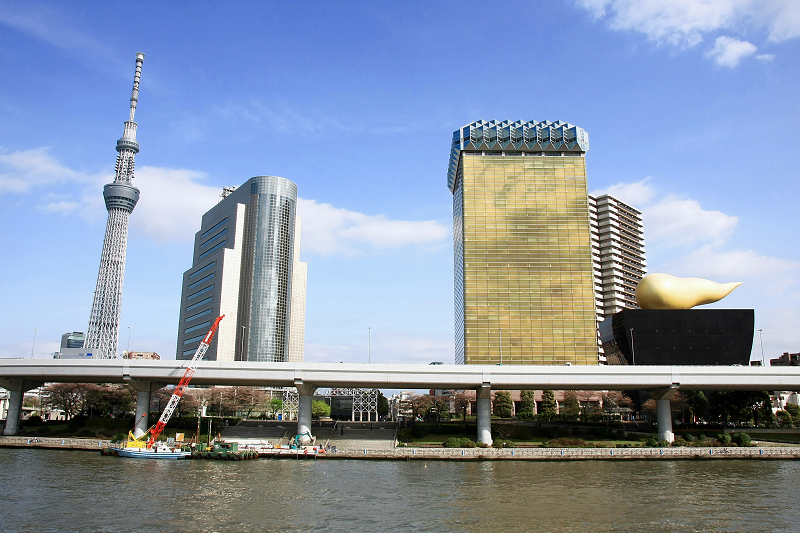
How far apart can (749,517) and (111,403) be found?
10225 cm

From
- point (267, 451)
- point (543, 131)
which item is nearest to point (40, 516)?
point (267, 451)

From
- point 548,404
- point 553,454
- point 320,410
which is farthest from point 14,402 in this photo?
point 548,404

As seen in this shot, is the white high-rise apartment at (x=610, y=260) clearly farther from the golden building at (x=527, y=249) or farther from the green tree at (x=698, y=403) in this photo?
the green tree at (x=698, y=403)

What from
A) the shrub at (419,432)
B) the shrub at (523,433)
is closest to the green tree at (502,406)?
the shrub at (523,433)

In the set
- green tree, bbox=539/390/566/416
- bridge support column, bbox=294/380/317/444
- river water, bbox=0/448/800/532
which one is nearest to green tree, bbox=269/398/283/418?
green tree, bbox=539/390/566/416

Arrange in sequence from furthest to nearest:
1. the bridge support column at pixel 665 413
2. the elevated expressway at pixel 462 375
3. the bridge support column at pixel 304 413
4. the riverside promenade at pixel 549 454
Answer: the elevated expressway at pixel 462 375 < the bridge support column at pixel 665 413 < the bridge support column at pixel 304 413 < the riverside promenade at pixel 549 454

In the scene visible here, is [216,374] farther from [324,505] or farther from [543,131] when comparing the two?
[543,131]

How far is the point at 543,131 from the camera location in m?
177

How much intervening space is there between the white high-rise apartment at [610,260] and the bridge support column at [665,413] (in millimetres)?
97658

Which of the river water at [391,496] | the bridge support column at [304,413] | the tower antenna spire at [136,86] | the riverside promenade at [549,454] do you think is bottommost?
the river water at [391,496]

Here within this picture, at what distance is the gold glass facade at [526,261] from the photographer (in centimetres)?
15825

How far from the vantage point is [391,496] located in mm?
48531

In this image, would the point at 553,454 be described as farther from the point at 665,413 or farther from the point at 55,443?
the point at 55,443

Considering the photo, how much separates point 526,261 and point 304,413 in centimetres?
9146
